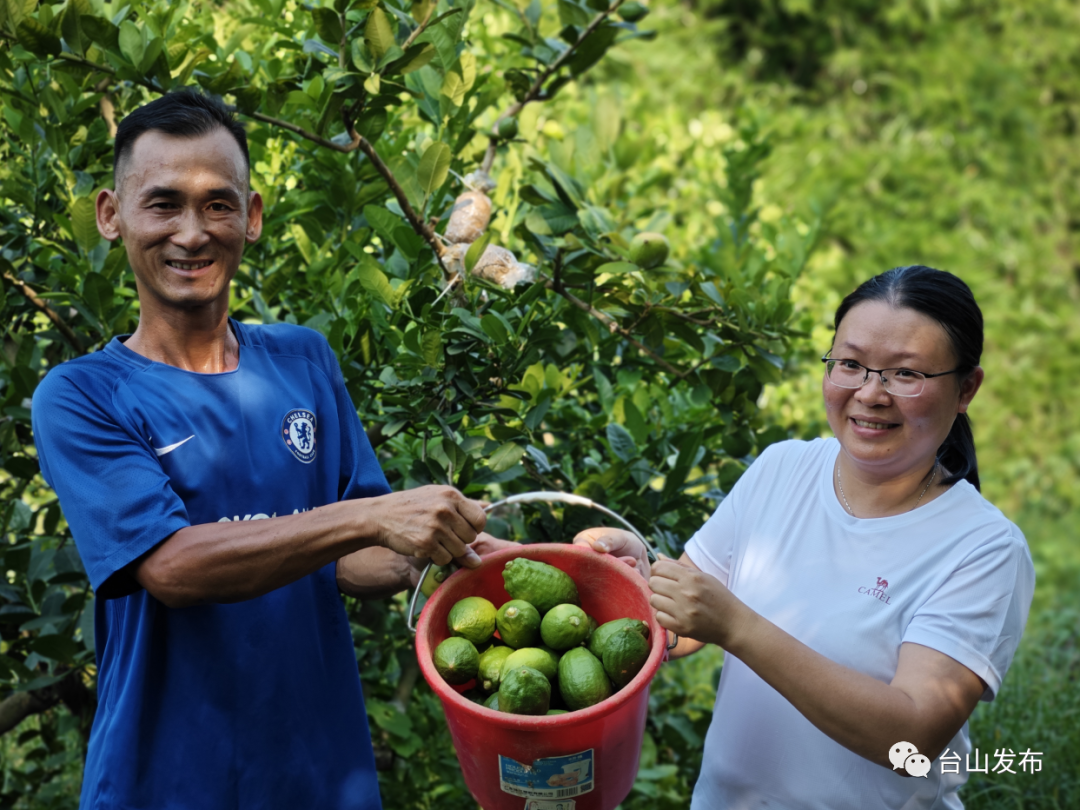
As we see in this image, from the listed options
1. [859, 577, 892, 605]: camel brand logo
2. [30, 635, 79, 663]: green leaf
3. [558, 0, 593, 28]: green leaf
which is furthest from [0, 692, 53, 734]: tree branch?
[558, 0, 593, 28]: green leaf

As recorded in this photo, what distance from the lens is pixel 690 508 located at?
266cm

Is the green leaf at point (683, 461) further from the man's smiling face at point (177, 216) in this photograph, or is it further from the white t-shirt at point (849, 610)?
the man's smiling face at point (177, 216)

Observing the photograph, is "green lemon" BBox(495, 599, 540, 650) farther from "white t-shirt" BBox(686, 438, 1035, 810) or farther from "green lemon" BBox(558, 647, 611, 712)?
"white t-shirt" BBox(686, 438, 1035, 810)

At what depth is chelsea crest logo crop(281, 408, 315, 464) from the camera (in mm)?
1850

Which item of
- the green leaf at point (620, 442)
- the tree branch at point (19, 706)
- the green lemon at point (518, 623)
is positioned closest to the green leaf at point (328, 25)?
the green leaf at point (620, 442)

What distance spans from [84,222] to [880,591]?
73.9 inches

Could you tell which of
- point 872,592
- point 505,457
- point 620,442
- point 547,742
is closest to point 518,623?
point 547,742

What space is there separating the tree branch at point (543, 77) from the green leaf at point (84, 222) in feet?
3.11

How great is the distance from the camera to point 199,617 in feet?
5.66

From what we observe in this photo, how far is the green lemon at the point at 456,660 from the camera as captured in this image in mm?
1704

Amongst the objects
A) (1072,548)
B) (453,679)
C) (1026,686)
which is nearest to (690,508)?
(453,679)

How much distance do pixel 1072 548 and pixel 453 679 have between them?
5.55m

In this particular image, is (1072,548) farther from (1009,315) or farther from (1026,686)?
(1026,686)

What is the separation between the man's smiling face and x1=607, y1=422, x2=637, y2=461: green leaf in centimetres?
101
